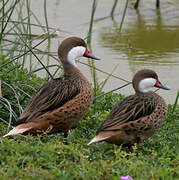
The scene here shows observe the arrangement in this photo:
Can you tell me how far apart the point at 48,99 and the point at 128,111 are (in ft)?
2.49

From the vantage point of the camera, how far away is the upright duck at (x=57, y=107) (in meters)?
4.40

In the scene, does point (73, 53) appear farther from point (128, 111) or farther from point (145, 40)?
point (145, 40)

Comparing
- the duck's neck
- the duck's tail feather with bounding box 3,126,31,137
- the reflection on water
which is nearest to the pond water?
the reflection on water

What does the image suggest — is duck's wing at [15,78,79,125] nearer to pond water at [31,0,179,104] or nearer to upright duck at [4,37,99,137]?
upright duck at [4,37,99,137]

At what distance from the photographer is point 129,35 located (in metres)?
8.93

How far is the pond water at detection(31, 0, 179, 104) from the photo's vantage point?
719cm

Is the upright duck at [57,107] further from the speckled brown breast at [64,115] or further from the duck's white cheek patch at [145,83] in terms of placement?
the duck's white cheek patch at [145,83]

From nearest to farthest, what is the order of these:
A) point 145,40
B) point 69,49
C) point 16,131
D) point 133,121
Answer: point 16,131 → point 133,121 → point 69,49 → point 145,40

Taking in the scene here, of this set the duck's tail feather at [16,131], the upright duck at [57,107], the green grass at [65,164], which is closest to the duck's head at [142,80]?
the upright duck at [57,107]

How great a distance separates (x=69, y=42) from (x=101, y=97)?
1.09 meters

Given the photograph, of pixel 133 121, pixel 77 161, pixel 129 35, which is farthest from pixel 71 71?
pixel 129 35

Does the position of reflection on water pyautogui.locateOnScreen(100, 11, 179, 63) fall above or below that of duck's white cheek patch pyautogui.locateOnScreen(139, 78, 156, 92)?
below

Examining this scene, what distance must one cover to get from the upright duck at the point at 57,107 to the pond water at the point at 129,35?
1.91 metres

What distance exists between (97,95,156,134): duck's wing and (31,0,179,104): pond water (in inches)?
70.9
